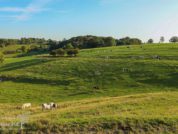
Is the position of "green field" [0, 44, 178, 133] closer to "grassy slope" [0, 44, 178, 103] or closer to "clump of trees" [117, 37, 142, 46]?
"grassy slope" [0, 44, 178, 103]

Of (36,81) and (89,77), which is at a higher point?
(89,77)

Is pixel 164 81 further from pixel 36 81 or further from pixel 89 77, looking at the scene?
pixel 36 81

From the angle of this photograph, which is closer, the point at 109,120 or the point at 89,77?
the point at 109,120

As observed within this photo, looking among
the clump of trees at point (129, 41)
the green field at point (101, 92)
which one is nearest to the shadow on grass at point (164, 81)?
the green field at point (101, 92)

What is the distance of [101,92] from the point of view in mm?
48969

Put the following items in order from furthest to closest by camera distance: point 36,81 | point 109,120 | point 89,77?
point 36,81 < point 89,77 < point 109,120

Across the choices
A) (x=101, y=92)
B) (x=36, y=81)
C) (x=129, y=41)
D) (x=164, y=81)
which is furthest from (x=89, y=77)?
(x=129, y=41)

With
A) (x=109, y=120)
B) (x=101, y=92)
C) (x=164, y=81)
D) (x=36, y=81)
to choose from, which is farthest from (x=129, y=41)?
(x=109, y=120)

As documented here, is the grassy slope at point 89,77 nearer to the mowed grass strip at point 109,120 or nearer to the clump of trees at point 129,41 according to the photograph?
the mowed grass strip at point 109,120

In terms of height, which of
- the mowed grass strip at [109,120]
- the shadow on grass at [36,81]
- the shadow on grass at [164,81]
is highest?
the mowed grass strip at [109,120]

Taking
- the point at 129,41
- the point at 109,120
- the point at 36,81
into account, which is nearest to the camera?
the point at 109,120

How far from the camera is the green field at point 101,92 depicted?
22.5m

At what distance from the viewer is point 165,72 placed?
192 ft

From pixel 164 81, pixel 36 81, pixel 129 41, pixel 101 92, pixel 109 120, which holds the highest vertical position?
pixel 129 41
